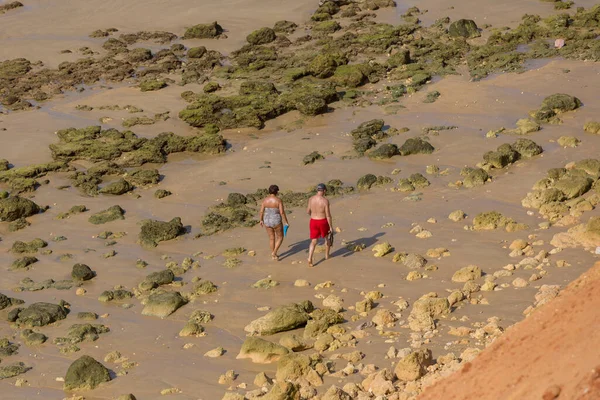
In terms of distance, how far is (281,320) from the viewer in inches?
387

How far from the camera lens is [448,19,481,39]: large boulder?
22391mm

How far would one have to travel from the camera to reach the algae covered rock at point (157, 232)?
530 inches

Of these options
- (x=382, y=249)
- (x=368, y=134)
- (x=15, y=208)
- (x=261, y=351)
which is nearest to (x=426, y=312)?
(x=261, y=351)

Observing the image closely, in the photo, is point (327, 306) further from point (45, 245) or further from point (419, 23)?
point (419, 23)

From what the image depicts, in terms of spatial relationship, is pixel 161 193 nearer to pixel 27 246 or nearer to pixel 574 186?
pixel 27 246

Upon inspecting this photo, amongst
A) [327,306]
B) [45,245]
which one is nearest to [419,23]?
[45,245]

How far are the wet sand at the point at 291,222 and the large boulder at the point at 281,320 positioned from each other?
0.43 feet

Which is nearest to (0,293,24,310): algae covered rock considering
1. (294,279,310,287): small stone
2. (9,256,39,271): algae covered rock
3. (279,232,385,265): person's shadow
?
(9,256,39,271): algae covered rock

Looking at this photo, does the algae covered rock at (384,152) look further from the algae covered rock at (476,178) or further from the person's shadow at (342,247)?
the person's shadow at (342,247)

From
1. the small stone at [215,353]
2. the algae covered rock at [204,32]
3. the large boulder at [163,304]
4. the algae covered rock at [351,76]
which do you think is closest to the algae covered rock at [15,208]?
the large boulder at [163,304]

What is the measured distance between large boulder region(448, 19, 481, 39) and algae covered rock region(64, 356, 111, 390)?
15.8 m

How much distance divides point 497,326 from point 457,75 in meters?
11.6

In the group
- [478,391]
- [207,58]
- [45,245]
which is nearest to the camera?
[478,391]

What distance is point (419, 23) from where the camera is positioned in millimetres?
24141
